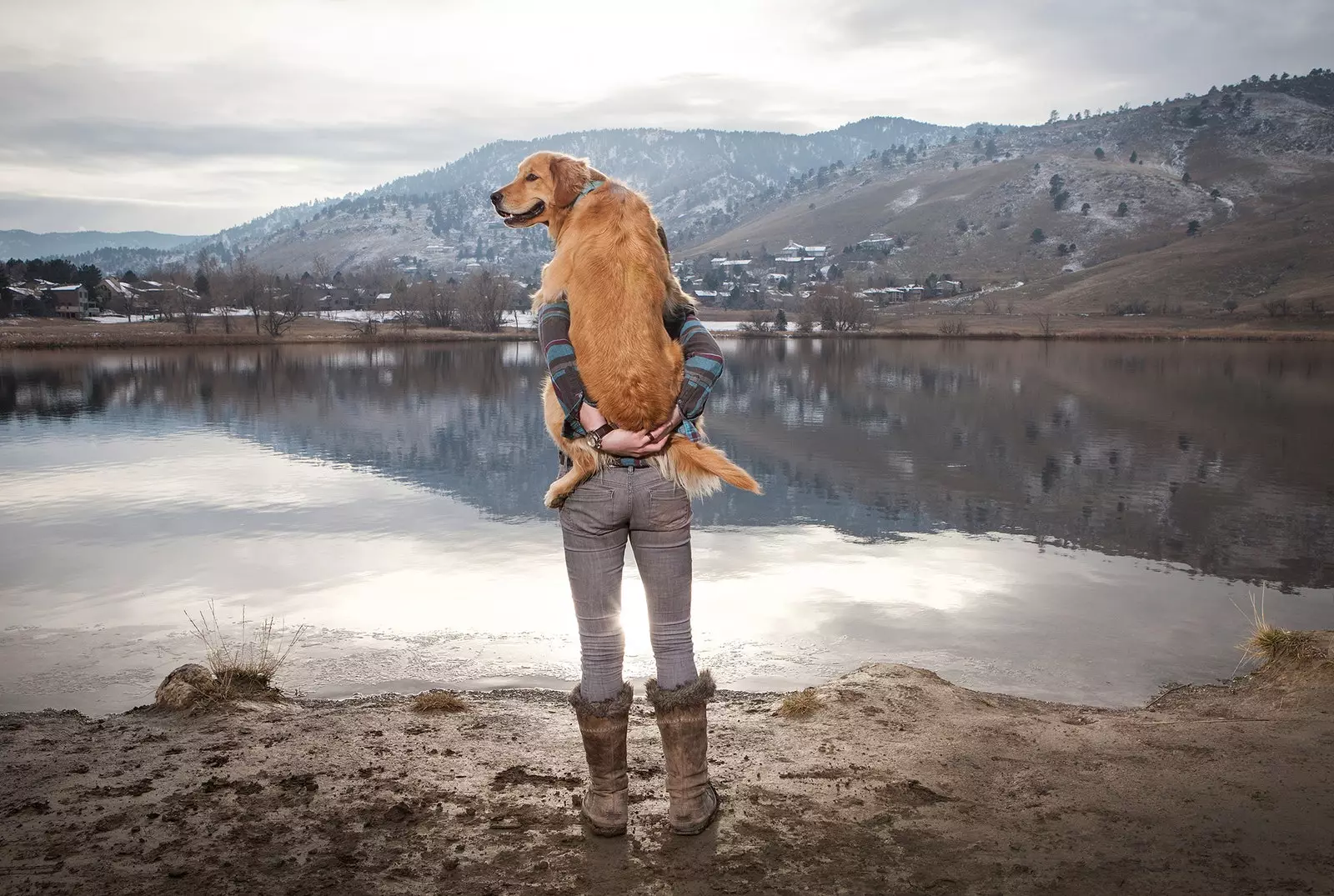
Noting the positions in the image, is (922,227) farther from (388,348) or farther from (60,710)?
(60,710)

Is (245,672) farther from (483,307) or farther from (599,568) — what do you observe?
(483,307)

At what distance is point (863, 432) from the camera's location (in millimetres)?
22922

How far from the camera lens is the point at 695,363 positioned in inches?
140

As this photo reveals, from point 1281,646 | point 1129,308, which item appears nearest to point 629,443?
point 1281,646

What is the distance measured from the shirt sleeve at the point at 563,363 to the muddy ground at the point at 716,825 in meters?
Result: 1.67

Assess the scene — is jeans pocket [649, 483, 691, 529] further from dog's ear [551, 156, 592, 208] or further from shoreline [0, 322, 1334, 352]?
shoreline [0, 322, 1334, 352]

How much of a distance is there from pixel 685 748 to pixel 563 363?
1.59m

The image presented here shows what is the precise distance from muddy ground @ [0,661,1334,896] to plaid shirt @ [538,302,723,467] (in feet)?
5.24

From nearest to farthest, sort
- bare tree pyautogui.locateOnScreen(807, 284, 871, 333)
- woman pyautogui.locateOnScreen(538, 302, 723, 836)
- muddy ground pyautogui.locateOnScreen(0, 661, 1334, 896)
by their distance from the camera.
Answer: muddy ground pyautogui.locateOnScreen(0, 661, 1334, 896) < woman pyautogui.locateOnScreen(538, 302, 723, 836) < bare tree pyautogui.locateOnScreen(807, 284, 871, 333)

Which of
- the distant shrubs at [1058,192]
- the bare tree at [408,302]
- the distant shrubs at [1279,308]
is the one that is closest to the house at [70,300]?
the bare tree at [408,302]

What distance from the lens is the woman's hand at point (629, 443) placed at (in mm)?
3357

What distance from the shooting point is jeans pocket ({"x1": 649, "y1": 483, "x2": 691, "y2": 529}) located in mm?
3463

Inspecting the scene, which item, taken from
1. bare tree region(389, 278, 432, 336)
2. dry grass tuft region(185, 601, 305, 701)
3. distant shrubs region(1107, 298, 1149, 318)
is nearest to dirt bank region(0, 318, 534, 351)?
bare tree region(389, 278, 432, 336)

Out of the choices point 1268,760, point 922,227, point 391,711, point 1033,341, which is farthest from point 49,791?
point 922,227
